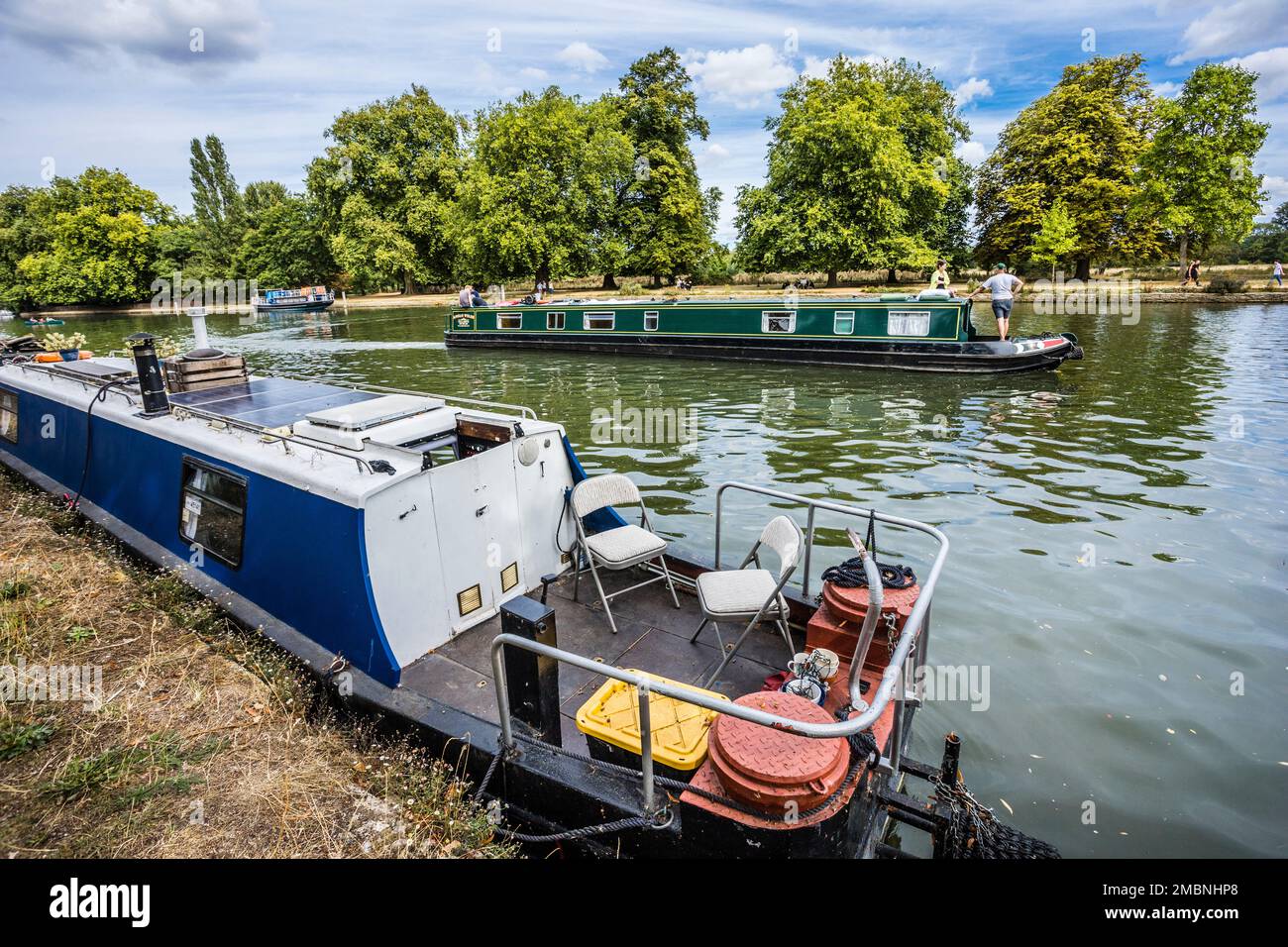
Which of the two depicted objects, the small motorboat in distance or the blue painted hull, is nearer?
the blue painted hull

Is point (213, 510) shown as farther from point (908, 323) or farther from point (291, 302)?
point (291, 302)

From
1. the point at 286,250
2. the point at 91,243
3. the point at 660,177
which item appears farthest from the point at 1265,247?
the point at 91,243

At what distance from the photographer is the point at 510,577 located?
5742 millimetres

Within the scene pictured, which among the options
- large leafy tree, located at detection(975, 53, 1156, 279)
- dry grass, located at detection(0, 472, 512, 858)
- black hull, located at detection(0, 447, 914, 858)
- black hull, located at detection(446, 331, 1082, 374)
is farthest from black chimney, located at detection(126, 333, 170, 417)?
large leafy tree, located at detection(975, 53, 1156, 279)

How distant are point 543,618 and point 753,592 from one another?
72.3 inches

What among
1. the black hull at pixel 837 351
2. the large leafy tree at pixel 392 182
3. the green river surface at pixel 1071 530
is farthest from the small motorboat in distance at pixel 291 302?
the green river surface at pixel 1071 530

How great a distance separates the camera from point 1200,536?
804 centimetres

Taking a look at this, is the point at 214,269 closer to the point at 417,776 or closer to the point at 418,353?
the point at 418,353

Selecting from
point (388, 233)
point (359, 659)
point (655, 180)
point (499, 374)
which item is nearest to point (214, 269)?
point (388, 233)

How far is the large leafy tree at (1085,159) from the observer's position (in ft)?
120

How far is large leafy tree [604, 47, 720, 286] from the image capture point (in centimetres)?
4247

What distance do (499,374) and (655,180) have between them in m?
26.6

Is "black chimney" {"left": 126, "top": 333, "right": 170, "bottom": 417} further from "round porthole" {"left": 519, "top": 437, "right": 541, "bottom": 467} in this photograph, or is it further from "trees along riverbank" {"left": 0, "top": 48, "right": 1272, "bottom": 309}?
"trees along riverbank" {"left": 0, "top": 48, "right": 1272, "bottom": 309}

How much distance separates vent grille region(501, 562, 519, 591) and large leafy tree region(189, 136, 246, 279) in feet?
277
